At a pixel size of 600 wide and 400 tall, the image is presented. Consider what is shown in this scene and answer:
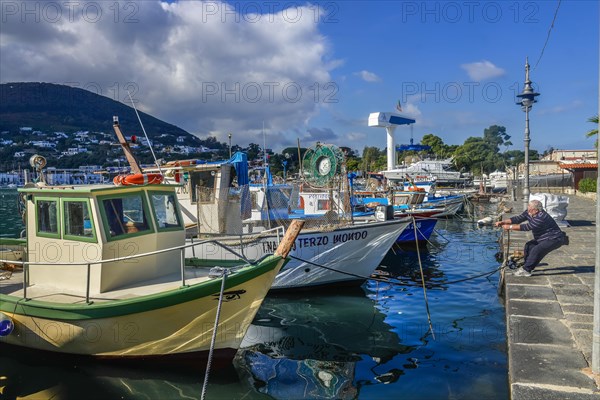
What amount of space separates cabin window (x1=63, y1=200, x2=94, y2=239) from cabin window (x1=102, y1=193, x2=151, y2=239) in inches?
11.2

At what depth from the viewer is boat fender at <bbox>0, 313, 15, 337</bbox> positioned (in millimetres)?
6785

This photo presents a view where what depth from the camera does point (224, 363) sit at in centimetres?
722

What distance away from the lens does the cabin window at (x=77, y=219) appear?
24.0 feet

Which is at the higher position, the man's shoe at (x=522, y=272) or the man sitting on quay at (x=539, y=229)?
the man sitting on quay at (x=539, y=229)

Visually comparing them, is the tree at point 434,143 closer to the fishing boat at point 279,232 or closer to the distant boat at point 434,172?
the distant boat at point 434,172

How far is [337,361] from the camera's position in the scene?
7.55 metres

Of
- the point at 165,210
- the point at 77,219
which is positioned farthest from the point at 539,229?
the point at 77,219

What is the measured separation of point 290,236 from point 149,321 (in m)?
2.43

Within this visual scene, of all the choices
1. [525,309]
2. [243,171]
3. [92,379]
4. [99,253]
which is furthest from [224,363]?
[243,171]

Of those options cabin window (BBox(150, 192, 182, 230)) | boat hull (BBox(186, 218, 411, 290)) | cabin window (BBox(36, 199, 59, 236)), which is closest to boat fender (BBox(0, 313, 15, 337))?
cabin window (BBox(36, 199, 59, 236))

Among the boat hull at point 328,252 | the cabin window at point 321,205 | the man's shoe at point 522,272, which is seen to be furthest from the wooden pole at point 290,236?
the cabin window at point 321,205

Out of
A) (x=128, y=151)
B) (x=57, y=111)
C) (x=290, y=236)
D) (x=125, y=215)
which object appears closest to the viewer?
(x=290, y=236)

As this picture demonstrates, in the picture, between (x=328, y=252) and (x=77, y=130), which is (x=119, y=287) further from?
(x=77, y=130)

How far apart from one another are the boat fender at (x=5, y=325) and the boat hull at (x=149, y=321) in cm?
10
